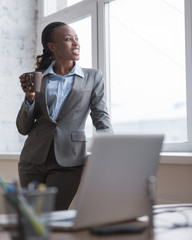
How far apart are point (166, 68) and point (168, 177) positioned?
785 millimetres

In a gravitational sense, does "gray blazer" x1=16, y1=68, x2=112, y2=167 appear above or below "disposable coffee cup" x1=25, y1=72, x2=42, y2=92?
below

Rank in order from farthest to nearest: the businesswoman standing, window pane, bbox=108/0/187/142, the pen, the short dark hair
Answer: window pane, bbox=108/0/187/142, the short dark hair, the businesswoman standing, the pen

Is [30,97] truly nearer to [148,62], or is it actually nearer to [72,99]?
[72,99]

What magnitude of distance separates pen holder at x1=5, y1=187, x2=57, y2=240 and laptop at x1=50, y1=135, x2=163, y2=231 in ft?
0.53

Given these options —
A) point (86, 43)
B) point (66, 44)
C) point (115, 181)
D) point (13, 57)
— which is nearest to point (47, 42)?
point (66, 44)

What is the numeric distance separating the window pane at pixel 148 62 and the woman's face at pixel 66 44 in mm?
637

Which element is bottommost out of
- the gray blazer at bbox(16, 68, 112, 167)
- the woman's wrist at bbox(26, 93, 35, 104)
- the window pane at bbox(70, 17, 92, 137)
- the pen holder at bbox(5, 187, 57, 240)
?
the pen holder at bbox(5, 187, 57, 240)

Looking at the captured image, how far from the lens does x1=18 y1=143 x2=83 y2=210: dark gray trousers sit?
7.41ft

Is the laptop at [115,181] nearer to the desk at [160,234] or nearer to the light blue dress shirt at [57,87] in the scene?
the desk at [160,234]

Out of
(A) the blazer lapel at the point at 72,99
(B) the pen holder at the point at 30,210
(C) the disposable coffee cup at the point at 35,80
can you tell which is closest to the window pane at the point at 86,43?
(A) the blazer lapel at the point at 72,99

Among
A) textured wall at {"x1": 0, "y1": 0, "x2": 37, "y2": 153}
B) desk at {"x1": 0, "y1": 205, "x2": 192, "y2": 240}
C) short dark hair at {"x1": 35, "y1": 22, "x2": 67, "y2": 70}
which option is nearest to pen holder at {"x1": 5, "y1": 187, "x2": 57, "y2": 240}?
desk at {"x1": 0, "y1": 205, "x2": 192, "y2": 240}

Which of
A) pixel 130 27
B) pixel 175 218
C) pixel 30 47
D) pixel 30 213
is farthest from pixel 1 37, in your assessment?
pixel 30 213

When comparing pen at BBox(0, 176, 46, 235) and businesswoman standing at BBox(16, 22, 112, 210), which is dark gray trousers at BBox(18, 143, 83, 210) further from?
pen at BBox(0, 176, 46, 235)

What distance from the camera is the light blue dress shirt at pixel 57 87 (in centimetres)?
236
